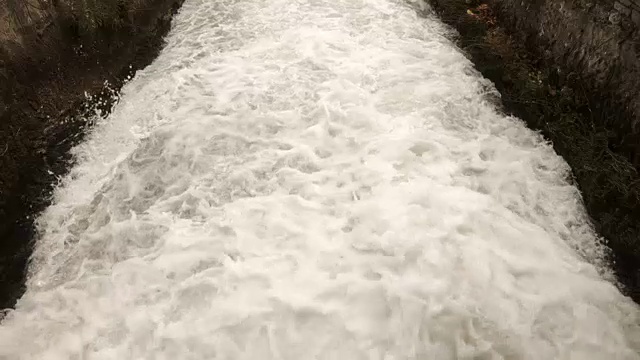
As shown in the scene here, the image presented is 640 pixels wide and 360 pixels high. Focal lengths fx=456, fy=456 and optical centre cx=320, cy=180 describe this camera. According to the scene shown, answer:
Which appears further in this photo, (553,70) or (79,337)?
(553,70)

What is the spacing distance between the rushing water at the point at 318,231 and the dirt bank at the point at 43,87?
0.26 m

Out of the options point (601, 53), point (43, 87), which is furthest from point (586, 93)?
point (43, 87)

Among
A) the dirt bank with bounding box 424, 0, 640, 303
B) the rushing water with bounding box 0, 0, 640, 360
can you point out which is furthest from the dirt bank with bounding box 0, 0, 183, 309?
the dirt bank with bounding box 424, 0, 640, 303

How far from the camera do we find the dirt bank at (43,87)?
187 inches

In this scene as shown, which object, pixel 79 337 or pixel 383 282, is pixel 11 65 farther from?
pixel 383 282

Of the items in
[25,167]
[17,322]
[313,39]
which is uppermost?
[313,39]

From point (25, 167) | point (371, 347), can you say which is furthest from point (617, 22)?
point (25, 167)

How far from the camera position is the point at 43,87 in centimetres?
538

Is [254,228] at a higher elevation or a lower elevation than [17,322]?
higher

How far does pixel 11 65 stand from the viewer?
201 inches

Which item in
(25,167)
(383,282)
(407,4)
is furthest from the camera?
(407,4)

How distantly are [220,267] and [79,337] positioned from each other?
128cm

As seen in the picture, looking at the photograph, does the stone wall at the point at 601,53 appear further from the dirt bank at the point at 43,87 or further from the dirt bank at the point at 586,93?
the dirt bank at the point at 43,87

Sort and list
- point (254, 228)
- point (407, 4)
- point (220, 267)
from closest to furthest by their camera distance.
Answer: point (220, 267)
point (254, 228)
point (407, 4)
